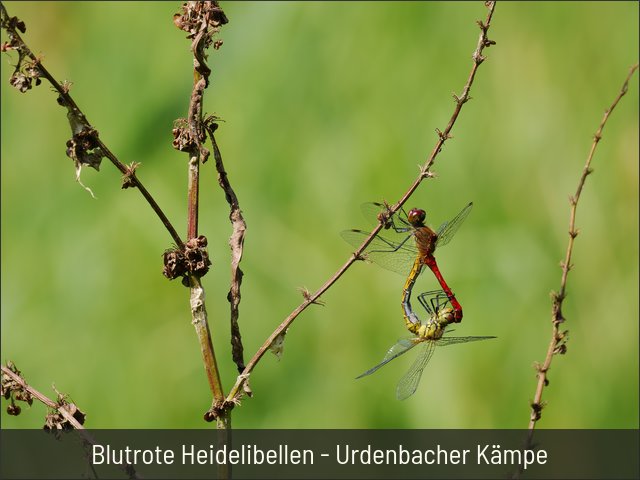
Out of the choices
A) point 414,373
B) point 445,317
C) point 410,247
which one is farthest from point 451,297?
point 414,373

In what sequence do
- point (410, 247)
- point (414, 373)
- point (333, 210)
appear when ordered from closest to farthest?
1. point (410, 247)
2. point (414, 373)
3. point (333, 210)

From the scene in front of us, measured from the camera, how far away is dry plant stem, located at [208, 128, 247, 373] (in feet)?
4.32

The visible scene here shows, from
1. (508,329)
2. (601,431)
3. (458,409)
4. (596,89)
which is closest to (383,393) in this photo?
(458,409)

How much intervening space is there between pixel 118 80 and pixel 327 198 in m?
1.03

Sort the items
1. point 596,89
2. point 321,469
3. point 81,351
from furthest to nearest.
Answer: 1. point 596,89
2. point 81,351
3. point 321,469

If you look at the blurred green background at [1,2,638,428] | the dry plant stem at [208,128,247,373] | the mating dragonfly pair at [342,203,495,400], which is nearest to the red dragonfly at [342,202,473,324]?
the mating dragonfly pair at [342,203,495,400]

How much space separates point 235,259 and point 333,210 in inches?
91.3

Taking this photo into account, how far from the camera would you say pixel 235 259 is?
1369 millimetres

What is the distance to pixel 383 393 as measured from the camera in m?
3.40

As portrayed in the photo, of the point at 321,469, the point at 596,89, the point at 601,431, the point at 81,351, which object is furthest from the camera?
the point at 596,89

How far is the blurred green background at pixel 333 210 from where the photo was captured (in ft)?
11.3

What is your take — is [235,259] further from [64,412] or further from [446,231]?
[446,231]

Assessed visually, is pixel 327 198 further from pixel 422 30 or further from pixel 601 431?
pixel 601 431

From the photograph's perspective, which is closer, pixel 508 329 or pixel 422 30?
pixel 508 329
